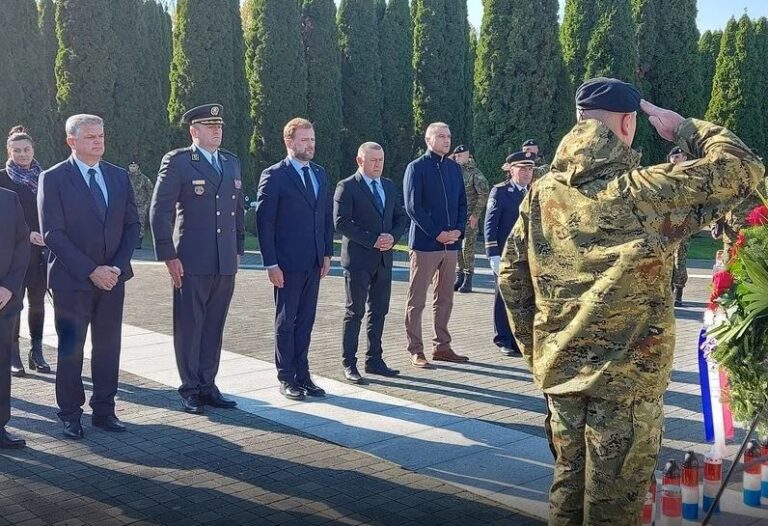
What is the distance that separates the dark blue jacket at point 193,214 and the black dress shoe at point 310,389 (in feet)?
3.60

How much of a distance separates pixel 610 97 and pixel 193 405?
4.33 meters

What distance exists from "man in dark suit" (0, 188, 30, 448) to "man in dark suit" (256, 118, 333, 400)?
1.80 metres

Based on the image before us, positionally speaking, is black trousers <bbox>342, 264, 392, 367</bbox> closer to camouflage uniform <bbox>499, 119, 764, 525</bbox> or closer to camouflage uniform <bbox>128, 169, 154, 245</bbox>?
camouflage uniform <bbox>499, 119, 764, 525</bbox>

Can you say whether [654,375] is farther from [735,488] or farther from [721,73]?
[721,73]

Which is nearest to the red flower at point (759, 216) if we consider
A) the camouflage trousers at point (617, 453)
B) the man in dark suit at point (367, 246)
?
the camouflage trousers at point (617, 453)

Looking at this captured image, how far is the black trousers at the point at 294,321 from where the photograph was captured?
694 centimetres

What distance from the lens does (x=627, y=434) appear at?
3189 millimetres

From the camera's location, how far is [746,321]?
Answer: 12.9ft

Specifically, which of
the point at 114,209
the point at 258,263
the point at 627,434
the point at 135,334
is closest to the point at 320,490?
the point at 627,434

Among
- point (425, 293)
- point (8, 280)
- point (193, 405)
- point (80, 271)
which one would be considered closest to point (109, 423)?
point (193, 405)

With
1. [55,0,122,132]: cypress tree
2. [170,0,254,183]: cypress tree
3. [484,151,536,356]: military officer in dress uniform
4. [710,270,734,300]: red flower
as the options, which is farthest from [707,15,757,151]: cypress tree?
[710,270,734,300]: red flower

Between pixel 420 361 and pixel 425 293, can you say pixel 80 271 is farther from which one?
pixel 425 293

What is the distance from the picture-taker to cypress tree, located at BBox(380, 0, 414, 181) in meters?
31.4

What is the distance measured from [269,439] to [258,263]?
1247 centimetres
